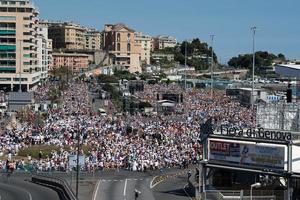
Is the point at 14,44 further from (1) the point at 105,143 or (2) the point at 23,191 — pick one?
(2) the point at 23,191

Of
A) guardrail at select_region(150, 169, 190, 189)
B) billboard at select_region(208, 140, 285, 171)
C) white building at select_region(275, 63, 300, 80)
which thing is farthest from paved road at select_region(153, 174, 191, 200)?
white building at select_region(275, 63, 300, 80)

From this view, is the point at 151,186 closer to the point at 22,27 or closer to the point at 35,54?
the point at 22,27

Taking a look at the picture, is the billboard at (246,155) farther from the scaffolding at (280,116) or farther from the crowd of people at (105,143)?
the crowd of people at (105,143)

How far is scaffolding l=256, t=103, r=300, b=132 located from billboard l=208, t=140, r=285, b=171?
3705 mm

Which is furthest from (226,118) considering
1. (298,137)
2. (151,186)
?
(298,137)

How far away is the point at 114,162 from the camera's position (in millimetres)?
44781

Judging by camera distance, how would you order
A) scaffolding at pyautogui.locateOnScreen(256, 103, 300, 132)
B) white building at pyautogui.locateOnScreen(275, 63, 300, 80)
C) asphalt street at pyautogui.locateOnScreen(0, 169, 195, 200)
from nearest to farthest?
1. scaffolding at pyautogui.locateOnScreen(256, 103, 300, 132)
2. asphalt street at pyautogui.locateOnScreen(0, 169, 195, 200)
3. white building at pyautogui.locateOnScreen(275, 63, 300, 80)

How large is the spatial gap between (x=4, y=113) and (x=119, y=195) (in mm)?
39473

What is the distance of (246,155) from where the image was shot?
1200 inches

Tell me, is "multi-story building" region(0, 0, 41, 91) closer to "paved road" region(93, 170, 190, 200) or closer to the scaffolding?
"paved road" region(93, 170, 190, 200)

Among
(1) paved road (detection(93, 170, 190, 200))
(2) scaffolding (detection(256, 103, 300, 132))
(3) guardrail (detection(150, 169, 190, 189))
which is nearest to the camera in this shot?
(2) scaffolding (detection(256, 103, 300, 132))

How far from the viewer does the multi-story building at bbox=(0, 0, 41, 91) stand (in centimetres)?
12456

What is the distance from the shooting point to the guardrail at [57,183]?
3288 centimetres

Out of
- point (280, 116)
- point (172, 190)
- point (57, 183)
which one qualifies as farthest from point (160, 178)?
point (280, 116)
